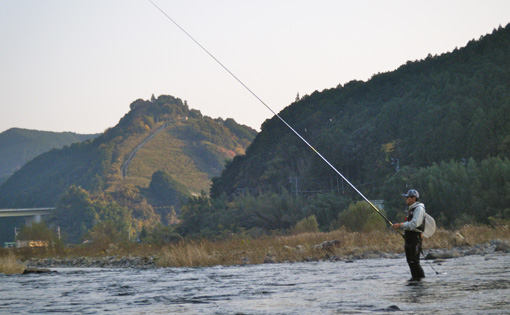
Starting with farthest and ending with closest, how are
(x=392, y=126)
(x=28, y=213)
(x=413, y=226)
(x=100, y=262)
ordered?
(x=28, y=213), (x=392, y=126), (x=100, y=262), (x=413, y=226)

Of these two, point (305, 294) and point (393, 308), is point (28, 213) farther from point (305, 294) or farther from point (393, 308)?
point (393, 308)

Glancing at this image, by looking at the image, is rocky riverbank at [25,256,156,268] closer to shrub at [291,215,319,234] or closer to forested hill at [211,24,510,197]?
shrub at [291,215,319,234]

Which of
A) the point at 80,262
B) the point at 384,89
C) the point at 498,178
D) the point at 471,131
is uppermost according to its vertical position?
the point at 384,89

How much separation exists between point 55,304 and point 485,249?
18.4 metres

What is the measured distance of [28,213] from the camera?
537 ft

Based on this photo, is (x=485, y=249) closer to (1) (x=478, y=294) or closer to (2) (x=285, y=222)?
(1) (x=478, y=294)

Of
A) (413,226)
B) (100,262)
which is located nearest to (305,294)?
(413,226)

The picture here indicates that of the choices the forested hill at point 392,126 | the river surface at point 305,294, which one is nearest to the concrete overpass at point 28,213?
the forested hill at point 392,126

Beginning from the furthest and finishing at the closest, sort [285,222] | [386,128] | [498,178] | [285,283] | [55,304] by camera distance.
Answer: [386,128], [285,222], [498,178], [285,283], [55,304]

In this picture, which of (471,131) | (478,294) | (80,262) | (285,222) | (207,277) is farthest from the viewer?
(285,222)

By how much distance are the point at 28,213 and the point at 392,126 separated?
99.5 metres

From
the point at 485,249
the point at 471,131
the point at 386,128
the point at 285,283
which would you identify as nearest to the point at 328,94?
the point at 386,128

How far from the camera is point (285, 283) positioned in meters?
18.7

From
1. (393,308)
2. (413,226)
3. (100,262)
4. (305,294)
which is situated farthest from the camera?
(100,262)
